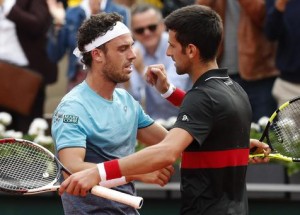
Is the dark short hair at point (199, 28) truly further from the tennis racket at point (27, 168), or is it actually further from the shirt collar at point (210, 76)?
the tennis racket at point (27, 168)

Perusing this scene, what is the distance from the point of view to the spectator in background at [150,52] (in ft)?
29.9

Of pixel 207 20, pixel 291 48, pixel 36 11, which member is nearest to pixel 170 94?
pixel 207 20

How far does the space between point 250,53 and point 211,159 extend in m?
3.70

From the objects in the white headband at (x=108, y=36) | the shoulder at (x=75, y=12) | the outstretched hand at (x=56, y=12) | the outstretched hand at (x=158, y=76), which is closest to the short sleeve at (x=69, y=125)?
the white headband at (x=108, y=36)

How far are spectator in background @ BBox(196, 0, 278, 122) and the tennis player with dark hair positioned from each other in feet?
11.3

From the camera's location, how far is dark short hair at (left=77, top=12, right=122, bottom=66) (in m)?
5.85

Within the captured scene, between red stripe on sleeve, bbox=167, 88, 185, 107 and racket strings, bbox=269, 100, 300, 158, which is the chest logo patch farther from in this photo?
racket strings, bbox=269, 100, 300, 158

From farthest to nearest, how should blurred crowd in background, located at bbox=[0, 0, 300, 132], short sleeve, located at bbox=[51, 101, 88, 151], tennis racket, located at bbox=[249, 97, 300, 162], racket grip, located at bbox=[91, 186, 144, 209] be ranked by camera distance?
1. blurred crowd in background, located at bbox=[0, 0, 300, 132]
2. tennis racket, located at bbox=[249, 97, 300, 162]
3. short sleeve, located at bbox=[51, 101, 88, 151]
4. racket grip, located at bbox=[91, 186, 144, 209]

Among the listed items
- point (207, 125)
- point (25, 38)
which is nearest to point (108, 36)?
point (207, 125)

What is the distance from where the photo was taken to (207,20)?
5250 millimetres

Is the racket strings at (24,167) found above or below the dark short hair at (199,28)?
below

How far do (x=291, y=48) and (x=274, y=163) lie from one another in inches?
43.3

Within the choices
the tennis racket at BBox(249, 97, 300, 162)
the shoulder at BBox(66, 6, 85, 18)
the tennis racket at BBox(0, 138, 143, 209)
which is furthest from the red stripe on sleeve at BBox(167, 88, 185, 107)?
the shoulder at BBox(66, 6, 85, 18)

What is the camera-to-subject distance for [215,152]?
5.24m
